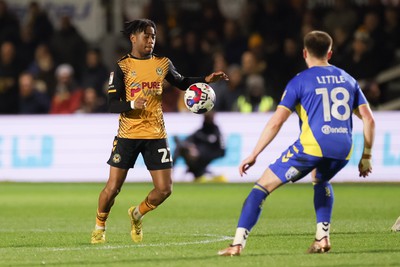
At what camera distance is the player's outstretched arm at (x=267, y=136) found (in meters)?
8.78

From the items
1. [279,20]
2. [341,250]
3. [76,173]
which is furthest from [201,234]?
[279,20]

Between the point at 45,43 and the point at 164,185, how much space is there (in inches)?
612

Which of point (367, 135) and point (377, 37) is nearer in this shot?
point (367, 135)

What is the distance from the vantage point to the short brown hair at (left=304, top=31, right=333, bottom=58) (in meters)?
9.14

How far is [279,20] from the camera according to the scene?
23.9m

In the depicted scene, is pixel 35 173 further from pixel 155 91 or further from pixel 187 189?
pixel 155 91

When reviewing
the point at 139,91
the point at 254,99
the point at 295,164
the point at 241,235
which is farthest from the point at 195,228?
the point at 254,99

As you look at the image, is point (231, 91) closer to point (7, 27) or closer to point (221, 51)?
point (221, 51)

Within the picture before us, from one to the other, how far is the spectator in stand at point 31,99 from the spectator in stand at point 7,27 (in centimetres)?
223

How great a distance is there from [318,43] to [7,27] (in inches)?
691

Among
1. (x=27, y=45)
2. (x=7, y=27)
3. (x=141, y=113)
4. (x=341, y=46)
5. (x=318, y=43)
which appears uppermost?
(x=318, y=43)

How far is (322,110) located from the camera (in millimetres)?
9055

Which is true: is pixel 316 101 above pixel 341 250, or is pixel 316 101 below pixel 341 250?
above

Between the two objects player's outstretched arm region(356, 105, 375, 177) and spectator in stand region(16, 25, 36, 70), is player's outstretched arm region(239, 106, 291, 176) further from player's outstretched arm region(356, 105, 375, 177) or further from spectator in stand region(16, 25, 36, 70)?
spectator in stand region(16, 25, 36, 70)
